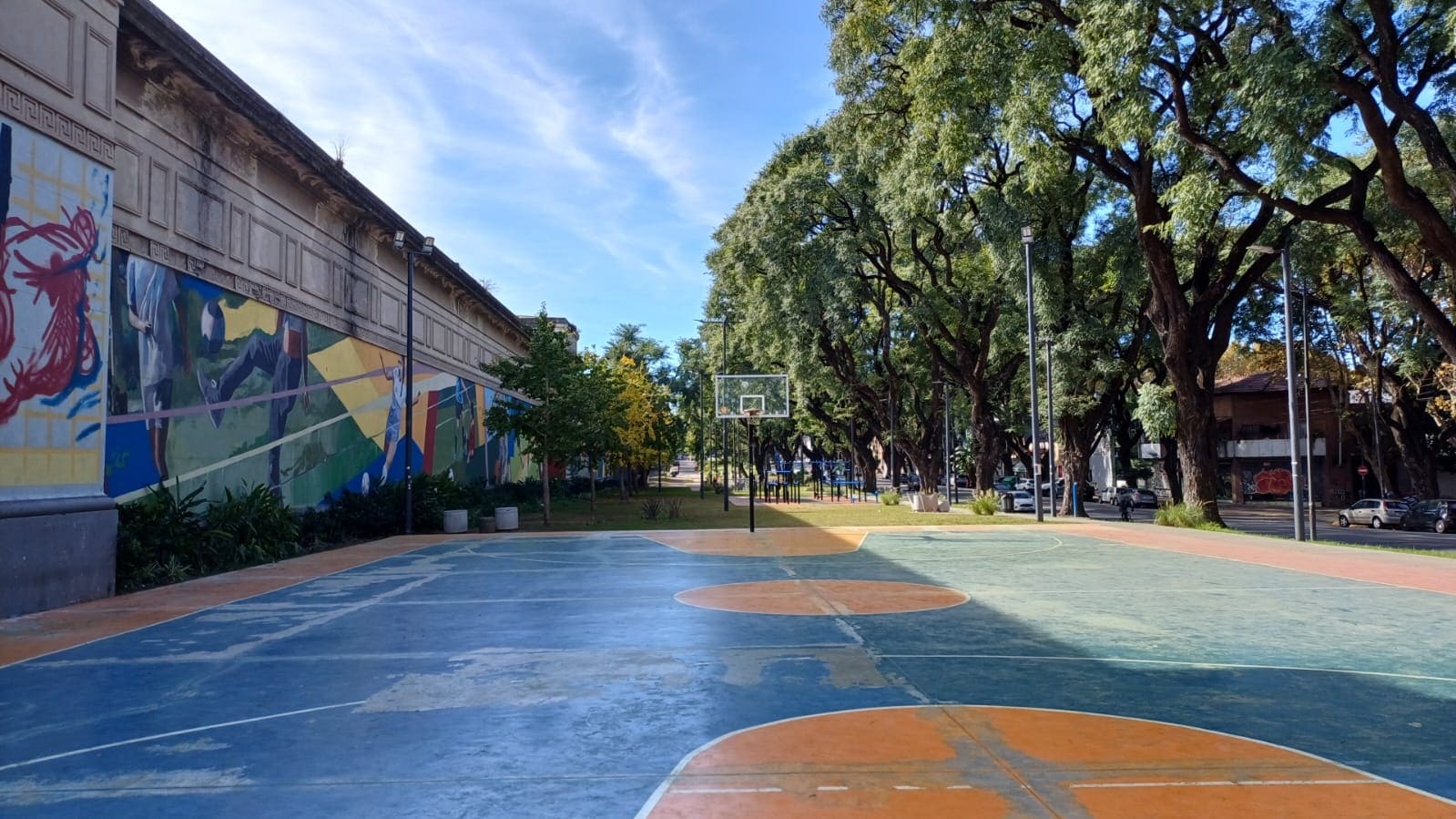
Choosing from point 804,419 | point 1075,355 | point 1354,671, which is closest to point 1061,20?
point 1075,355

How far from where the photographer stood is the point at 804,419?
6550 centimetres

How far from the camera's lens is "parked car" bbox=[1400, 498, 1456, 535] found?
35.6 meters

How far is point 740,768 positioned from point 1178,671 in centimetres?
452

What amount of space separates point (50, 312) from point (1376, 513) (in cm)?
4580

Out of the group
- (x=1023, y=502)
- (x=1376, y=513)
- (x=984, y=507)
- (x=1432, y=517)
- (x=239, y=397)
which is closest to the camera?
(x=239, y=397)

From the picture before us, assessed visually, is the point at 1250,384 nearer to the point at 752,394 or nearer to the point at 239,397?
the point at 752,394

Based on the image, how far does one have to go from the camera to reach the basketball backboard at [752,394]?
37.6 m

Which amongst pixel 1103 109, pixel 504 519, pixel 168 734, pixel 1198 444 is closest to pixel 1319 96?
pixel 1103 109

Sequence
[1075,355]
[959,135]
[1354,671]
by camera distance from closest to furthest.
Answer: [1354,671], [959,135], [1075,355]

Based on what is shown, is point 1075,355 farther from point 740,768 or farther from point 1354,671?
point 740,768

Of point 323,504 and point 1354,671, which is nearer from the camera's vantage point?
point 1354,671

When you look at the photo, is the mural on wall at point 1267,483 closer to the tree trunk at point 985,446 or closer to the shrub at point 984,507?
the tree trunk at point 985,446

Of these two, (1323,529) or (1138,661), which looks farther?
(1323,529)

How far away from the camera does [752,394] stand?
39.3 meters
